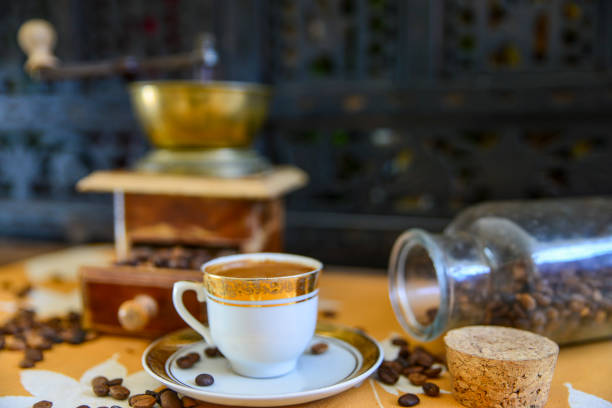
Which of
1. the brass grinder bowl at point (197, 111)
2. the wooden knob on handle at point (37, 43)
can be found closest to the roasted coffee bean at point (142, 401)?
the brass grinder bowl at point (197, 111)

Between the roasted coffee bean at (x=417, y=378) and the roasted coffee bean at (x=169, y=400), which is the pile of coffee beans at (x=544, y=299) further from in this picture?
the roasted coffee bean at (x=169, y=400)

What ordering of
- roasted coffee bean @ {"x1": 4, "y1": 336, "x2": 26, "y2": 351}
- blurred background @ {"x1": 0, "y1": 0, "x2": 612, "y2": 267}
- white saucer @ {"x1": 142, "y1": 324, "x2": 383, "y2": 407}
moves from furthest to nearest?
blurred background @ {"x1": 0, "y1": 0, "x2": 612, "y2": 267} → roasted coffee bean @ {"x1": 4, "y1": 336, "x2": 26, "y2": 351} → white saucer @ {"x1": 142, "y1": 324, "x2": 383, "y2": 407}

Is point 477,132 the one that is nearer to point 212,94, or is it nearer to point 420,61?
point 420,61

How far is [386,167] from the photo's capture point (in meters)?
1.37

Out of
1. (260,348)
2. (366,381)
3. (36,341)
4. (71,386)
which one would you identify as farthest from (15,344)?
(366,381)

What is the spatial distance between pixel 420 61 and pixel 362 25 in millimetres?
168

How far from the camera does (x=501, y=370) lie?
59cm

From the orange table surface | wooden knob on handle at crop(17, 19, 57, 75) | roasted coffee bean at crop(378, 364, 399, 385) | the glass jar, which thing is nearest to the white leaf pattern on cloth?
the orange table surface

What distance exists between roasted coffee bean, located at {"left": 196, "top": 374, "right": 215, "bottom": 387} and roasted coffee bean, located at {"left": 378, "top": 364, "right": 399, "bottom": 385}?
0.70 feet

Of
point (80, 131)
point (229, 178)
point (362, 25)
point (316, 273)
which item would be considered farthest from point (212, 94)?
point (80, 131)

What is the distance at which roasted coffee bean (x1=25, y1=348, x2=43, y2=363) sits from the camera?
75 cm

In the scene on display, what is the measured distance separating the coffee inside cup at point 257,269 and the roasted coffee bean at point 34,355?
282mm

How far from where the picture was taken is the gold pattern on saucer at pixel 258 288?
620 mm

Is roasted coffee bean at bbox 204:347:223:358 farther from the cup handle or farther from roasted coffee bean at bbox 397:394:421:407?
roasted coffee bean at bbox 397:394:421:407
